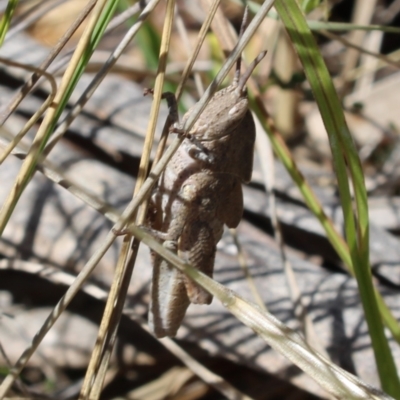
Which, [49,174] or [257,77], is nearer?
[49,174]

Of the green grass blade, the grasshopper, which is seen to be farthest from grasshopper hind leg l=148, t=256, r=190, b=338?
the green grass blade

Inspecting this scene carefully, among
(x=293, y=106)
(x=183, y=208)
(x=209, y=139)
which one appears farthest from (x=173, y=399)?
(x=293, y=106)

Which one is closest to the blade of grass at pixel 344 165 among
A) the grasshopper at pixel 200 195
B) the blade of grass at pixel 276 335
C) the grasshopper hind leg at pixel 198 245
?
the grasshopper at pixel 200 195

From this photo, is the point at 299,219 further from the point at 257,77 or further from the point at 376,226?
the point at 257,77

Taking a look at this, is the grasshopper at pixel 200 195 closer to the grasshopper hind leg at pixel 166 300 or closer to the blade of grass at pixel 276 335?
the grasshopper hind leg at pixel 166 300

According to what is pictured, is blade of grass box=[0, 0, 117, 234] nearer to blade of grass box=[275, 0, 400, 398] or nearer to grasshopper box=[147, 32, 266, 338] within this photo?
grasshopper box=[147, 32, 266, 338]

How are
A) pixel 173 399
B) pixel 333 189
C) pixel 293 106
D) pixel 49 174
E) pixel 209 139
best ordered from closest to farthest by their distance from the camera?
1. pixel 49 174
2. pixel 209 139
3. pixel 173 399
4. pixel 333 189
5. pixel 293 106
